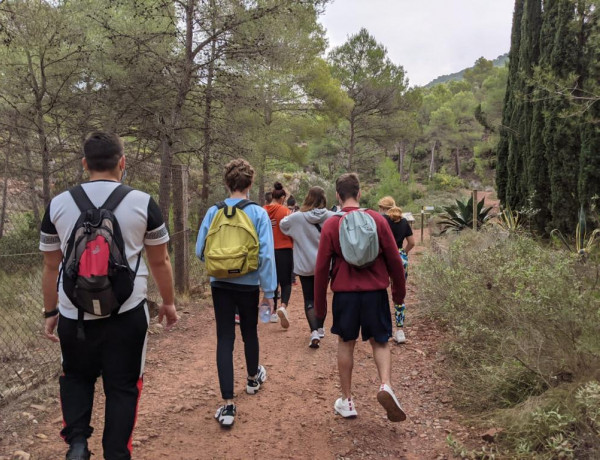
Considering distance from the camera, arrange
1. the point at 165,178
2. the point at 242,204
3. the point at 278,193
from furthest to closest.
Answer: the point at 165,178
the point at 278,193
the point at 242,204

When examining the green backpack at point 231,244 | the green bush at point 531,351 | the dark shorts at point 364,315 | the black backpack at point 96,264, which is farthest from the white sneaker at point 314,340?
the black backpack at point 96,264

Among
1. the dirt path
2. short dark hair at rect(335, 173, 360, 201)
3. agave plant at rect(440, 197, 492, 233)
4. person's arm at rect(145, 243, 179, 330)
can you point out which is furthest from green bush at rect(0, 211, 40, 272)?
agave plant at rect(440, 197, 492, 233)

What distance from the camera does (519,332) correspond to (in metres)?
3.74

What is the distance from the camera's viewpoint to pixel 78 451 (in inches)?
90.0

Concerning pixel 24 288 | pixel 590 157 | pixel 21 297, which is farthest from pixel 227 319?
pixel 590 157

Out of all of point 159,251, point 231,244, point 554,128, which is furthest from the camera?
point 554,128

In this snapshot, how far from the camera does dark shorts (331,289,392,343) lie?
10.7ft

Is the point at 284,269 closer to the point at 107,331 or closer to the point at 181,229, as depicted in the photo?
the point at 181,229

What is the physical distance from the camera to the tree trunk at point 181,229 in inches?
276

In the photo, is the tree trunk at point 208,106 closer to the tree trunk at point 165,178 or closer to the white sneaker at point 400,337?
the tree trunk at point 165,178

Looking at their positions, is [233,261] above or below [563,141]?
below

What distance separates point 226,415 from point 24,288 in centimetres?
366

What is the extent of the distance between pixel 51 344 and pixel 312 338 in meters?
2.88

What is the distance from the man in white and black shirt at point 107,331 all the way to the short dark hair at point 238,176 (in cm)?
122
